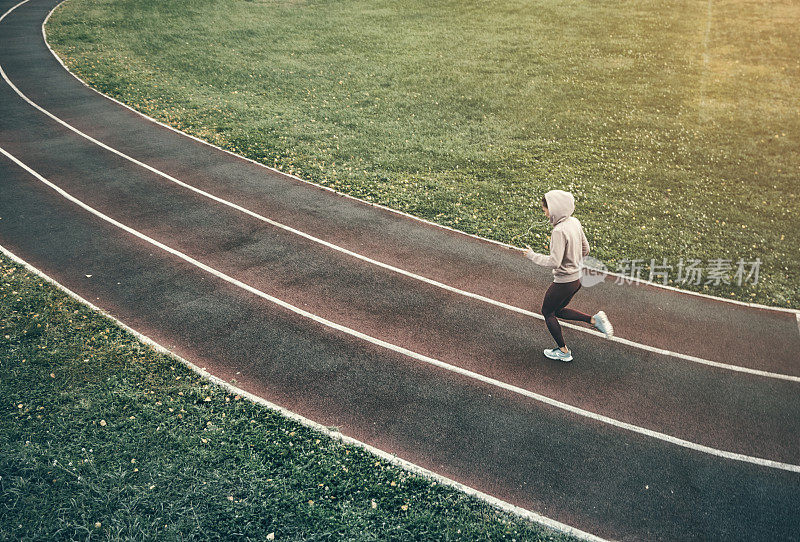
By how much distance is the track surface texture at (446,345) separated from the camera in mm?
6824

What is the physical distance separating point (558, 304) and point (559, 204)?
5.11ft

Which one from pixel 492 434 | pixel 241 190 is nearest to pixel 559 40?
pixel 241 190

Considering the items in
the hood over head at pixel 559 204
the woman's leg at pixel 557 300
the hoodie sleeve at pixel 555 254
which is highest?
the hood over head at pixel 559 204

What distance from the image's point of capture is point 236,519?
19.9ft

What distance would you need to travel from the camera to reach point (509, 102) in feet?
64.8

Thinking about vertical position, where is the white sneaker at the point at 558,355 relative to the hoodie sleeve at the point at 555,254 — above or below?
below

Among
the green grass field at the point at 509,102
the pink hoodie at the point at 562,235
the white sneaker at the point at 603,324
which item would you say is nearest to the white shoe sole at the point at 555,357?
the white sneaker at the point at 603,324

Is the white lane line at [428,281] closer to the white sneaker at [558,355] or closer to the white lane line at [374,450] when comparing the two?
the white sneaker at [558,355]

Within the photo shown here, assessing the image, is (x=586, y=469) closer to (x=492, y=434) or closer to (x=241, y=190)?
(x=492, y=434)

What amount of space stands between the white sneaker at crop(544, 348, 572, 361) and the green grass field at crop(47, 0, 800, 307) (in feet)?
12.2

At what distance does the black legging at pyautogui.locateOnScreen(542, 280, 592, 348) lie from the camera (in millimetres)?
7934

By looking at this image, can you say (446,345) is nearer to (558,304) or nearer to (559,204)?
(558,304)

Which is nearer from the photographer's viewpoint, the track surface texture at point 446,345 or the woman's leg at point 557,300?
the track surface texture at point 446,345

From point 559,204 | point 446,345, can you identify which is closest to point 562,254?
point 559,204
